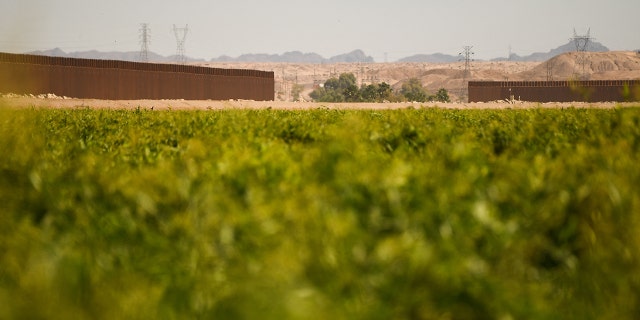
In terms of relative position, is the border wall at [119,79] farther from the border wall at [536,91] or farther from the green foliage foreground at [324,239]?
the green foliage foreground at [324,239]

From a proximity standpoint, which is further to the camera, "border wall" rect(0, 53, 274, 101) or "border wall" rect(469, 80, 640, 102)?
"border wall" rect(469, 80, 640, 102)

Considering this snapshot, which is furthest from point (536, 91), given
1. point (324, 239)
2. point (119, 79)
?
point (324, 239)

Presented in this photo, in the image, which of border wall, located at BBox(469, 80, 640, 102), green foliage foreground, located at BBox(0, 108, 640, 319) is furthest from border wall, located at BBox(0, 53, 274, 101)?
green foliage foreground, located at BBox(0, 108, 640, 319)

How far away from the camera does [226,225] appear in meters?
4.04

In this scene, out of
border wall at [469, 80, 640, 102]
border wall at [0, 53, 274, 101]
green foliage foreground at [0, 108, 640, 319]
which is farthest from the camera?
border wall at [469, 80, 640, 102]

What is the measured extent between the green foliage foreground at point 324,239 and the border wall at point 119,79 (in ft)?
142

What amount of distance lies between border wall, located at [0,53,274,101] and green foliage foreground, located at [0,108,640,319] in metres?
43.2

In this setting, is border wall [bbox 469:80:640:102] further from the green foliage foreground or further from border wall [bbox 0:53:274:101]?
the green foliage foreground

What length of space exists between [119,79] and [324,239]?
53.5 metres

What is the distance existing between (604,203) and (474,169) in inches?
38.0

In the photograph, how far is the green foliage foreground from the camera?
323cm

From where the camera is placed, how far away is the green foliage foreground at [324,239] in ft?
10.6

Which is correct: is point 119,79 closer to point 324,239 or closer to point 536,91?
point 536,91

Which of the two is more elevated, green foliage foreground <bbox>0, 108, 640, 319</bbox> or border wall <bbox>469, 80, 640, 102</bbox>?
border wall <bbox>469, 80, 640, 102</bbox>
